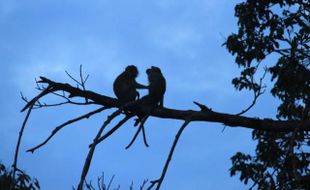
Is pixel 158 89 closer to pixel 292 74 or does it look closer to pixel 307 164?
pixel 292 74

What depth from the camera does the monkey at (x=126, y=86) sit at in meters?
8.00

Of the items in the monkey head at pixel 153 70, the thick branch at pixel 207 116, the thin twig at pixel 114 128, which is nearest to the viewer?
the thin twig at pixel 114 128

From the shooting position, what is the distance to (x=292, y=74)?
31.9ft

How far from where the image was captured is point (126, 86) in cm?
814

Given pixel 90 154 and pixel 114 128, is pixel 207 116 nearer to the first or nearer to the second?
pixel 114 128

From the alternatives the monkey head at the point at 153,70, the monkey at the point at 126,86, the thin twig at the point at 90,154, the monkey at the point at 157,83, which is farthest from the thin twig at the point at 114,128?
the monkey head at the point at 153,70

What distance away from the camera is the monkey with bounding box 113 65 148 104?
26.2 ft

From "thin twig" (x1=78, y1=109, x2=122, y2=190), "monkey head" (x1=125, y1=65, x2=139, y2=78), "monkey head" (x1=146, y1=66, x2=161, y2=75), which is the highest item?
"monkey head" (x1=125, y1=65, x2=139, y2=78)

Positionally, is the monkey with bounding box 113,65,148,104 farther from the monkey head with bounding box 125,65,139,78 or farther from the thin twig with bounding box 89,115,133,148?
the thin twig with bounding box 89,115,133,148

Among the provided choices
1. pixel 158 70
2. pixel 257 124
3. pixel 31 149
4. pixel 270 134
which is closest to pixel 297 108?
pixel 270 134

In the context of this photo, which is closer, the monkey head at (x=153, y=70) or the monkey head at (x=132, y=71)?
the monkey head at (x=153, y=70)

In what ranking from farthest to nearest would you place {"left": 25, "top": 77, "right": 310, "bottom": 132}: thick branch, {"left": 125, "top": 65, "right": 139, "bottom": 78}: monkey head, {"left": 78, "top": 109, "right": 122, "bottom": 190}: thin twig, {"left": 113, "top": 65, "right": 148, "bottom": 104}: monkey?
{"left": 125, "top": 65, "right": 139, "bottom": 78}: monkey head, {"left": 113, "top": 65, "right": 148, "bottom": 104}: monkey, {"left": 25, "top": 77, "right": 310, "bottom": 132}: thick branch, {"left": 78, "top": 109, "right": 122, "bottom": 190}: thin twig

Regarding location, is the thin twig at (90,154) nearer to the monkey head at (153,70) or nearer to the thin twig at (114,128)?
the thin twig at (114,128)

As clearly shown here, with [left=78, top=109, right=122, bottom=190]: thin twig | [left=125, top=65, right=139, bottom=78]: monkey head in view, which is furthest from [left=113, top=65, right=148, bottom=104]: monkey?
[left=78, top=109, right=122, bottom=190]: thin twig
